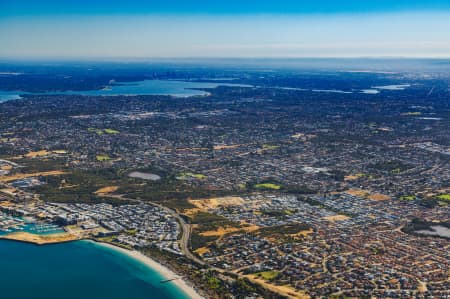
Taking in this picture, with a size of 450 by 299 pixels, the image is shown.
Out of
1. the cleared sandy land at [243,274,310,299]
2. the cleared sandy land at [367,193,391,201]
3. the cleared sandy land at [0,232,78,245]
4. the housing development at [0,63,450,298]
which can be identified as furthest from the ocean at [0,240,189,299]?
the cleared sandy land at [367,193,391,201]

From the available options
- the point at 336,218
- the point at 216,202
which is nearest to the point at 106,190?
the point at 216,202

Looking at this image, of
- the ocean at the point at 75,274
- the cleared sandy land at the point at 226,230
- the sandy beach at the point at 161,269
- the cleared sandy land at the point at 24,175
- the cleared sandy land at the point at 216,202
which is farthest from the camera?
the cleared sandy land at the point at 24,175

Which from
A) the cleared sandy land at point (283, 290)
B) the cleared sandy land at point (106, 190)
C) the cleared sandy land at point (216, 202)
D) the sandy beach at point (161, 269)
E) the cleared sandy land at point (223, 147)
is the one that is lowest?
the sandy beach at point (161, 269)

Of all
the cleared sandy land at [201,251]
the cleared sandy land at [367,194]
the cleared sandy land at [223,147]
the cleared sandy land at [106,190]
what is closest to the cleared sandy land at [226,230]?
the cleared sandy land at [201,251]

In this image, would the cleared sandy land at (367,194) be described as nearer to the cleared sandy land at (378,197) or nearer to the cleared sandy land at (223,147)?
the cleared sandy land at (378,197)

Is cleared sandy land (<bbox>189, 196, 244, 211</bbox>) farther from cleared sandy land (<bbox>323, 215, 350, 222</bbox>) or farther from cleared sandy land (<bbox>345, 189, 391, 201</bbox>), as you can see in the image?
cleared sandy land (<bbox>345, 189, 391, 201</bbox>)

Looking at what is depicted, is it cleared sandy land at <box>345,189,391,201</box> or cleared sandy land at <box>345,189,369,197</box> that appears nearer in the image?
cleared sandy land at <box>345,189,391,201</box>

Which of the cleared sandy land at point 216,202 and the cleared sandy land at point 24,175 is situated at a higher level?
the cleared sandy land at point 24,175
